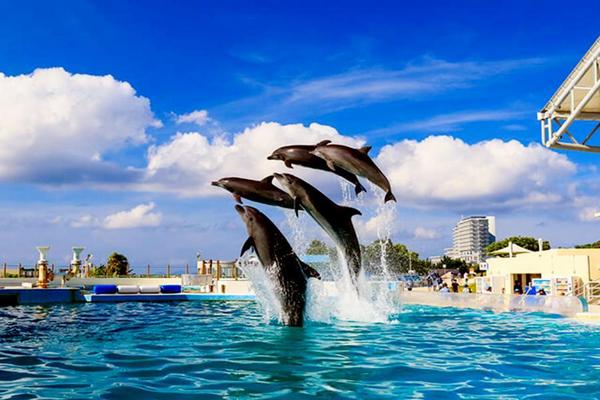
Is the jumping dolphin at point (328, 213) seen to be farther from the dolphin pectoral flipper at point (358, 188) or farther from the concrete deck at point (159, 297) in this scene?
the concrete deck at point (159, 297)

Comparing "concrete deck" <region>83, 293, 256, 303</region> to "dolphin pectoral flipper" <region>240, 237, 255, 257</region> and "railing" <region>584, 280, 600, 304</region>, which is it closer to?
"railing" <region>584, 280, 600, 304</region>

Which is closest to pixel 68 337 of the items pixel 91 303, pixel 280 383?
pixel 280 383

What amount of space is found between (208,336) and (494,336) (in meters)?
5.52

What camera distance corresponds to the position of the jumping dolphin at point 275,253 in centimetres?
1164

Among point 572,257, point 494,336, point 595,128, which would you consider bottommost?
point 494,336

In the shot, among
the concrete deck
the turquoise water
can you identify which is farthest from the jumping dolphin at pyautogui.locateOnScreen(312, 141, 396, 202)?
the concrete deck

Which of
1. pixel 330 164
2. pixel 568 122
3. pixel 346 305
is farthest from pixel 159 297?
pixel 568 122

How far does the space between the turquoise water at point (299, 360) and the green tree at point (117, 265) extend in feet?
88.2

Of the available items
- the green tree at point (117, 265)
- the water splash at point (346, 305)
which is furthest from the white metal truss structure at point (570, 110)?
the green tree at point (117, 265)

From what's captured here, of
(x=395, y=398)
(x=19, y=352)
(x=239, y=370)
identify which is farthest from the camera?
(x=19, y=352)

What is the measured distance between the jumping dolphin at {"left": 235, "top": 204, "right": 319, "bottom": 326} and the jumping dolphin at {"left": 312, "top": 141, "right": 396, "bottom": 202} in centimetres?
171

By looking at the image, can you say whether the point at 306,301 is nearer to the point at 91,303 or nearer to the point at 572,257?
the point at 91,303

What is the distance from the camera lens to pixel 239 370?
25.8 ft

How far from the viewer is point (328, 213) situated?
12320 mm
